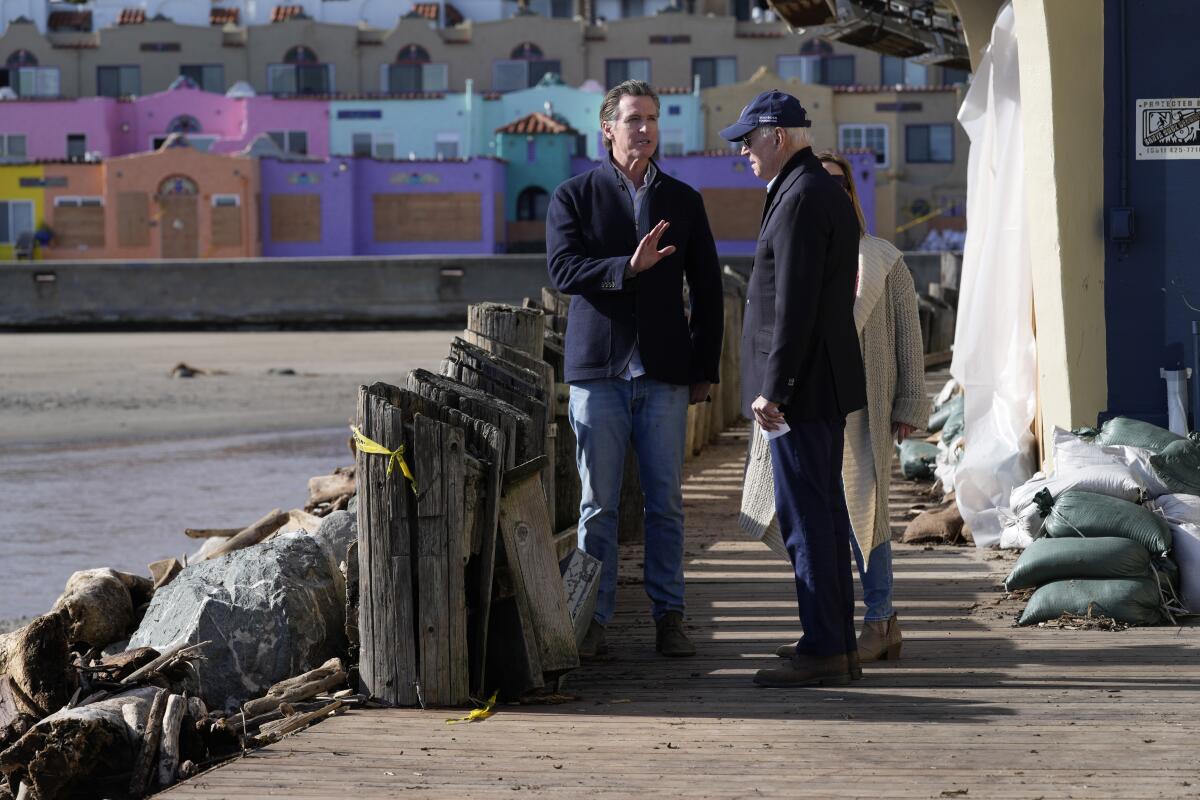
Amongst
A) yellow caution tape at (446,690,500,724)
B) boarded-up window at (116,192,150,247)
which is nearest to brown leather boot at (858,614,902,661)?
yellow caution tape at (446,690,500,724)

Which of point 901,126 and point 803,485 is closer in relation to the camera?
point 803,485

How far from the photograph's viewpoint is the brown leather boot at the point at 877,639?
5.95 meters

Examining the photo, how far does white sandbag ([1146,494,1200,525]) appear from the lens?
22.6ft

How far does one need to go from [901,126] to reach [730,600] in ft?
177

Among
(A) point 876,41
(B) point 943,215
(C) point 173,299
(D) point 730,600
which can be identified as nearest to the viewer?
(D) point 730,600

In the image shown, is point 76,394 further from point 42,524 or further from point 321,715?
point 321,715

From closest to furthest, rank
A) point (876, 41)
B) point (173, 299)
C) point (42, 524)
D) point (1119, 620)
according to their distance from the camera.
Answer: point (1119, 620) → point (42, 524) → point (876, 41) → point (173, 299)

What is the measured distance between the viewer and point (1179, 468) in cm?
711

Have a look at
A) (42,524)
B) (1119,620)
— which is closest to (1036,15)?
(1119,620)

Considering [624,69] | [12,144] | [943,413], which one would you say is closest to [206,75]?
[12,144]

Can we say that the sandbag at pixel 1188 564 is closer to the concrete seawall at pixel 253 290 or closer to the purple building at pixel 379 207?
the concrete seawall at pixel 253 290

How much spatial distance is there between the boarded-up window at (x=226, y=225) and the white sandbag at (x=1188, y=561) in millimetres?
49328

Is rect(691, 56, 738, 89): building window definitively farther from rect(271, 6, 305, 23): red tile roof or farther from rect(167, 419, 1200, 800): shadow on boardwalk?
rect(167, 419, 1200, 800): shadow on boardwalk

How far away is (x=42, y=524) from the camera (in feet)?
43.1
